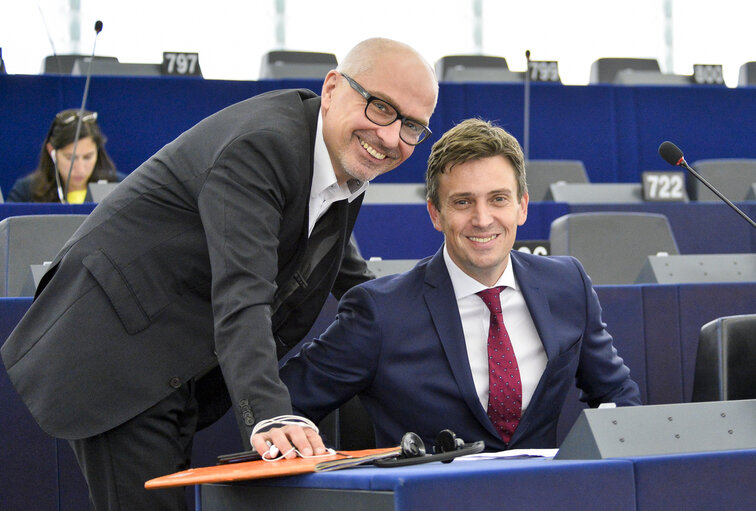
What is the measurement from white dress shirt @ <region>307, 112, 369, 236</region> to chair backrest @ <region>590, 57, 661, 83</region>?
648cm

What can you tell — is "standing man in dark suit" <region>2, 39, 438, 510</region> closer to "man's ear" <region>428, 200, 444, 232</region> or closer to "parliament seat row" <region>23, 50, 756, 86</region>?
"man's ear" <region>428, 200, 444, 232</region>

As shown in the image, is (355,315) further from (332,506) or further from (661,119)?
(661,119)

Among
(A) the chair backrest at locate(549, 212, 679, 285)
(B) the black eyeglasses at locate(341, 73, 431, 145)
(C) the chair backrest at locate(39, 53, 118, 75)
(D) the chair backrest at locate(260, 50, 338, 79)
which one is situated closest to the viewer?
(B) the black eyeglasses at locate(341, 73, 431, 145)

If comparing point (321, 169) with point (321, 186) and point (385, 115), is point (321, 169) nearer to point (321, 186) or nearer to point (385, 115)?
point (321, 186)

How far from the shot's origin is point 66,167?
4621 millimetres

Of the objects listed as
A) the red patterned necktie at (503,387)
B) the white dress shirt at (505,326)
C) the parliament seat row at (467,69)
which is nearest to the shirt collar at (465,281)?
the white dress shirt at (505,326)

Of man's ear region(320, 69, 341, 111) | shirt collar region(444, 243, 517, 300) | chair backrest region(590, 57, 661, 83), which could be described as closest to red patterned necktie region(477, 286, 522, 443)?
shirt collar region(444, 243, 517, 300)

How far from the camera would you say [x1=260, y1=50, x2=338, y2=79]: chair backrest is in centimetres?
693

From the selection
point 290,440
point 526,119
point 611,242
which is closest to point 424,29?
point 526,119

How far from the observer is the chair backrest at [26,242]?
3.20 m

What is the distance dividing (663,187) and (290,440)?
14.0 ft

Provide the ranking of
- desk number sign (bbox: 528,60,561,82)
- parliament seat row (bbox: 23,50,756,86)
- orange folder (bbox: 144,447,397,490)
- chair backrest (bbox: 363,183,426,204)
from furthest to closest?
1. desk number sign (bbox: 528,60,561,82)
2. parliament seat row (bbox: 23,50,756,86)
3. chair backrest (bbox: 363,183,426,204)
4. orange folder (bbox: 144,447,397,490)

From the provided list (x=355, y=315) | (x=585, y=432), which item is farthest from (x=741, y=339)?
(x=585, y=432)

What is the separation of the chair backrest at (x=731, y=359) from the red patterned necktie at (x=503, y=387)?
386 millimetres
